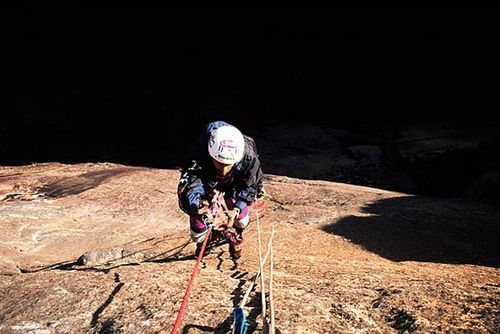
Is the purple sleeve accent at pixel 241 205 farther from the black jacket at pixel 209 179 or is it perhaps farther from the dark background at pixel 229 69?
the dark background at pixel 229 69

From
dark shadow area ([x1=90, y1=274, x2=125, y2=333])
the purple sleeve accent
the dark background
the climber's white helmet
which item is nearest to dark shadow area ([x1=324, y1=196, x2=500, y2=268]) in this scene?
the purple sleeve accent

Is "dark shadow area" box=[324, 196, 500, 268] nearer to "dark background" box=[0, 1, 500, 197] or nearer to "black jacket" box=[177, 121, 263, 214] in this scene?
"black jacket" box=[177, 121, 263, 214]

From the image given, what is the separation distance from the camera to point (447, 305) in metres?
2.36

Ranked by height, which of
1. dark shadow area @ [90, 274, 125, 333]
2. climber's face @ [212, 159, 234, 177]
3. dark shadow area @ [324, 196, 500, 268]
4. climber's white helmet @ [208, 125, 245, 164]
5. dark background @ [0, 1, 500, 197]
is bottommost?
dark shadow area @ [90, 274, 125, 333]

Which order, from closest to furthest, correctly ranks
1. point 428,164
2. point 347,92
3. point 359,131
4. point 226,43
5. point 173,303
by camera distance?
1. point 173,303
2. point 428,164
3. point 359,131
4. point 347,92
5. point 226,43

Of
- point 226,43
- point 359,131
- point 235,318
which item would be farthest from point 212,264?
point 226,43

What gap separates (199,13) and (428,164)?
1254 cm

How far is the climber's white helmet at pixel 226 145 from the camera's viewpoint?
11.3 feet

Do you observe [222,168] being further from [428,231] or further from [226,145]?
[428,231]

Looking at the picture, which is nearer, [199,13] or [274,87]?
[274,87]

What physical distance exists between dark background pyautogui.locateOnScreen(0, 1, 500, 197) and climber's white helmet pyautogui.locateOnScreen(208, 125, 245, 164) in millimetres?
9181

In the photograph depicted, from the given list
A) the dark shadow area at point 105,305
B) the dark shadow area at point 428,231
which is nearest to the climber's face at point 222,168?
the dark shadow area at point 105,305

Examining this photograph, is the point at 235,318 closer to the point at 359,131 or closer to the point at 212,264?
the point at 212,264

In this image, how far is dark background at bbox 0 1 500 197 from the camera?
50.6 feet
